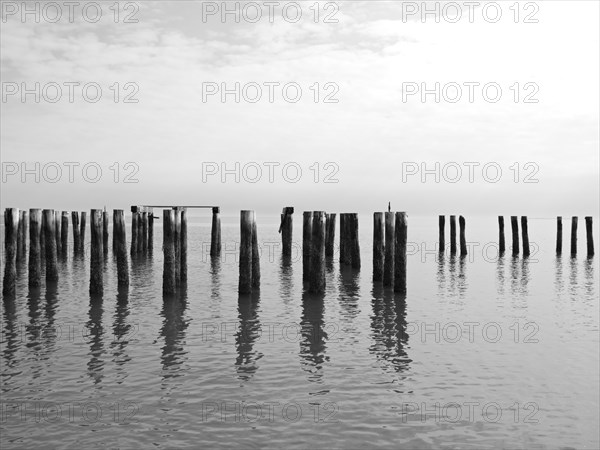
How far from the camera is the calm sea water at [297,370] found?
6.07 meters

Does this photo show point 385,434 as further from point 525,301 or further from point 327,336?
point 525,301

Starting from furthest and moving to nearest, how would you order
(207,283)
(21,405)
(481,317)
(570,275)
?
1. (570,275)
2. (207,283)
3. (481,317)
4. (21,405)

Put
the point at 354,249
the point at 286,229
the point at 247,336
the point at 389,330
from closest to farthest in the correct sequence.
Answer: the point at 247,336
the point at 389,330
the point at 354,249
the point at 286,229

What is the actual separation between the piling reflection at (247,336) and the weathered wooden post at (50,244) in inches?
208

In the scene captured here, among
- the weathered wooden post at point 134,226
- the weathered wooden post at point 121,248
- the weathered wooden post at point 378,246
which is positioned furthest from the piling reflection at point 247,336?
the weathered wooden post at point 134,226

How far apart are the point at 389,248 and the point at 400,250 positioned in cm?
52

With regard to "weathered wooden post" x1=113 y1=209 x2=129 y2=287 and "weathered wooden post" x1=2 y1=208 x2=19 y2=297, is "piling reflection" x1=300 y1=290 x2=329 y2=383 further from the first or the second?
"weathered wooden post" x1=2 y1=208 x2=19 y2=297

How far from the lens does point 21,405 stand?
6.68 meters

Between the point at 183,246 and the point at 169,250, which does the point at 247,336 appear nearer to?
the point at 169,250

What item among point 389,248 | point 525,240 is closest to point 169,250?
point 389,248

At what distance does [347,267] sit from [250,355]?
12737 mm

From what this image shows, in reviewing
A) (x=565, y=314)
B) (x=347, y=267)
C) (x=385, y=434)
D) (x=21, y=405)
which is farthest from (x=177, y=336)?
(x=347, y=267)

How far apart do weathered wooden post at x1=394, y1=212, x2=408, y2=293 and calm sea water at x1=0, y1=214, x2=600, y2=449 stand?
42 cm

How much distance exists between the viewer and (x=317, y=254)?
13977 mm
